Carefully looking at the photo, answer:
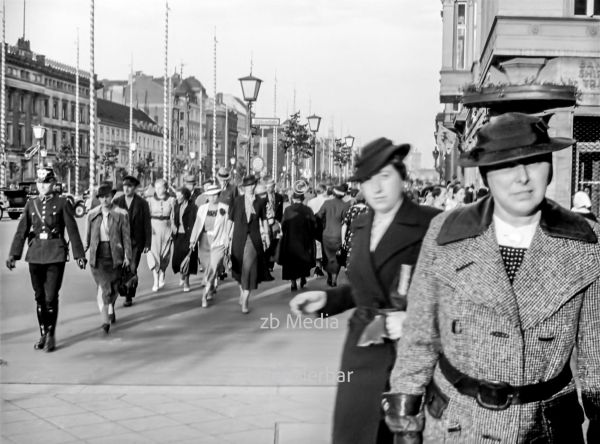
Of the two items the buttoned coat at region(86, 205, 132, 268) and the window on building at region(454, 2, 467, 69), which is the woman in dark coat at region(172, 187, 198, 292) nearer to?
the buttoned coat at region(86, 205, 132, 268)

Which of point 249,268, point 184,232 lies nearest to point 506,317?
point 249,268

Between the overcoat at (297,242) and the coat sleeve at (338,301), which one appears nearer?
the coat sleeve at (338,301)

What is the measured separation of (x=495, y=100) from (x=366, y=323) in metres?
4.70

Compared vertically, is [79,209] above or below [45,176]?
below

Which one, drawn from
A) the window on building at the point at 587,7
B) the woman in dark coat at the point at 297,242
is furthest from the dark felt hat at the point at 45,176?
the window on building at the point at 587,7

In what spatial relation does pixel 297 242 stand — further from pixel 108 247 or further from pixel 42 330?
pixel 42 330

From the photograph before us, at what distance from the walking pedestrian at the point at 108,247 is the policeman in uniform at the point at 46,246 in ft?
2.52

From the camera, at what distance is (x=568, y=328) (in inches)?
107

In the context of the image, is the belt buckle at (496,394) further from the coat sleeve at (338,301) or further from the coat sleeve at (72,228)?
the coat sleeve at (72,228)

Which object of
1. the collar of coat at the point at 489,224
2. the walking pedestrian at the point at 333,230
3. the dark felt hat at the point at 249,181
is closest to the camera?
the collar of coat at the point at 489,224

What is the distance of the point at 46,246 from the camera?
9242mm

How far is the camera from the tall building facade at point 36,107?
90500mm

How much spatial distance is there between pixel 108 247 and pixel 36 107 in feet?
306

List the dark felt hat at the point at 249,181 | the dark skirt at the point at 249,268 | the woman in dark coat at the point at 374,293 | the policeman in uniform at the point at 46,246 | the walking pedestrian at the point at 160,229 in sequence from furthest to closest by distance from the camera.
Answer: the walking pedestrian at the point at 160,229, the dark felt hat at the point at 249,181, the dark skirt at the point at 249,268, the policeman in uniform at the point at 46,246, the woman in dark coat at the point at 374,293
